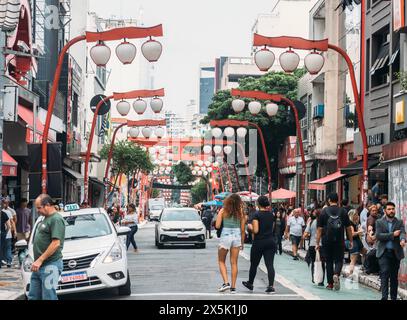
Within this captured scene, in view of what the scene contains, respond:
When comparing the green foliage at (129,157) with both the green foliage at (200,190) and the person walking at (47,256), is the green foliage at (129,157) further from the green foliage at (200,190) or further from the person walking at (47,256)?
the person walking at (47,256)

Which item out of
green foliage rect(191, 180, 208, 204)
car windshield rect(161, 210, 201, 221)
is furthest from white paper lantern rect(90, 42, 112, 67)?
green foliage rect(191, 180, 208, 204)

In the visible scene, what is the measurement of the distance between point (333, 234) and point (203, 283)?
9.27ft

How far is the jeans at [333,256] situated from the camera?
57.3ft

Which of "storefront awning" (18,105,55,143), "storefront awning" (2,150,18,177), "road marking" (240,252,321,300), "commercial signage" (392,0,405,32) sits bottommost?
"road marking" (240,252,321,300)

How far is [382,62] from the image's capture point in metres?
31.5

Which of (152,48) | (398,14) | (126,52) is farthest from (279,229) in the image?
(152,48)

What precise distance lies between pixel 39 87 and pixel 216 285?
23769 mm

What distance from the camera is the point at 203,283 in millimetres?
18156

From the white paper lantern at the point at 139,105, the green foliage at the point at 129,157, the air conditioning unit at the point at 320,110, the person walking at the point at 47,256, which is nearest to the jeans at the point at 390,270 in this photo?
the person walking at the point at 47,256

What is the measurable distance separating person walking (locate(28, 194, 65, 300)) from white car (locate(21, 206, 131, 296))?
3.01 m

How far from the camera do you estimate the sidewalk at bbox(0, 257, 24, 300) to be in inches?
621

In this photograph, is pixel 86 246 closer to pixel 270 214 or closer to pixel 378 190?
pixel 270 214

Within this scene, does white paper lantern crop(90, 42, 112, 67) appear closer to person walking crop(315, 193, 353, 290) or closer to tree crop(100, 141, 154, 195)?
person walking crop(315, 193, 353, 290)

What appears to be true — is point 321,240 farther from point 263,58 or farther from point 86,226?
point 263,58
